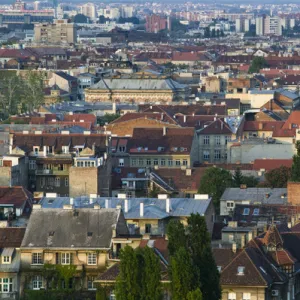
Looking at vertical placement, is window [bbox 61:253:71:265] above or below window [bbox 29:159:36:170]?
above

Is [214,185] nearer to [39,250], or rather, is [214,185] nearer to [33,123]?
[39,250]

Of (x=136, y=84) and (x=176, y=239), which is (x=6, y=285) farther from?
(x=136, y=84)

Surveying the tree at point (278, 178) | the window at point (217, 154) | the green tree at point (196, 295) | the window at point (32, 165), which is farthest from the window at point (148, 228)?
the window at point (217, 154)

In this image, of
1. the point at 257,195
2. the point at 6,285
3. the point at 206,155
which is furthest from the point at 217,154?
the point at 6,285

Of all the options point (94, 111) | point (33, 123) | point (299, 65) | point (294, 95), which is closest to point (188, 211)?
point (33, 123)

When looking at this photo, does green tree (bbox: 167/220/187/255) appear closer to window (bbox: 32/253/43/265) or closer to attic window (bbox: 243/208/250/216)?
window (bbox: 32/253/43/265)

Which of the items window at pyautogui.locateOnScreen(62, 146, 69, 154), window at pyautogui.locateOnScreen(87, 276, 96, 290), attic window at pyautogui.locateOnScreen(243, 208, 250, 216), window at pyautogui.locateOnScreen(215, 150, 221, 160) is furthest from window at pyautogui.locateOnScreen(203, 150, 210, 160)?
window at pyautogui.locateOnScreen(87, 276, 96, 290)
